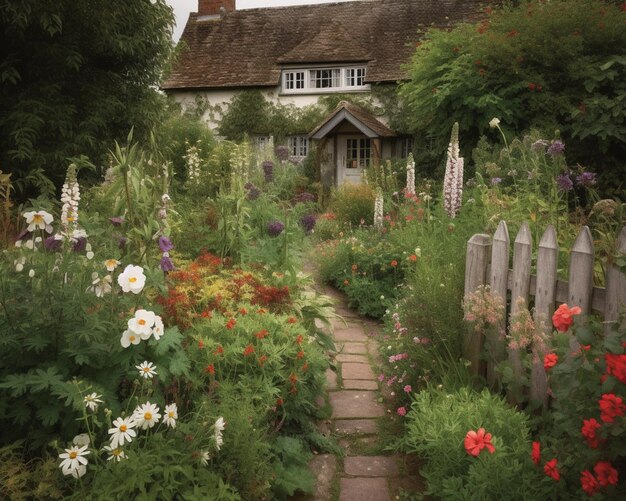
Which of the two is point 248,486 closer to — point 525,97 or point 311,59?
point 525,97

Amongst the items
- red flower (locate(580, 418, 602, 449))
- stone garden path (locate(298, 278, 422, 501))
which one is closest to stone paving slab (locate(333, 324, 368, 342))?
stone garden path (locate(298, 278, 422, 501))

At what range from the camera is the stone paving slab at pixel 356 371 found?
4.35 metres

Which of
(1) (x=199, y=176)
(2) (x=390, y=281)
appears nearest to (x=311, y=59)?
(1) (x=199, y=176)

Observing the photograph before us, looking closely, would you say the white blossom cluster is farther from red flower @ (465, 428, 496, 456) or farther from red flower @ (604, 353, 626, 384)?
red flower @ (604, 353, 626, 384)

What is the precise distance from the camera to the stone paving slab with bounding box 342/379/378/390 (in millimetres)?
4137

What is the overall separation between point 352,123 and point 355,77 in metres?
2.31

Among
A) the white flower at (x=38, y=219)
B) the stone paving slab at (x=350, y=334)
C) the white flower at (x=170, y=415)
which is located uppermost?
the white flower at (x=38, y=219)

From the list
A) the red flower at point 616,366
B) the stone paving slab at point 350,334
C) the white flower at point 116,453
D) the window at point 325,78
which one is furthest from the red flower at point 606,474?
the window at point 325,78

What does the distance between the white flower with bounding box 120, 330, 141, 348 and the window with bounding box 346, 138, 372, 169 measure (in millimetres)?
16336

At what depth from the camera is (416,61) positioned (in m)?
11.8

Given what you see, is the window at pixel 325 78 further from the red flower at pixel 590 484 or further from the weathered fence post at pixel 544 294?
the red flower at pixel 590 484

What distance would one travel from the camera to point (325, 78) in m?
18.6

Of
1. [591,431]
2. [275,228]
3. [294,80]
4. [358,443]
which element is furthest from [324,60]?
[591,431]

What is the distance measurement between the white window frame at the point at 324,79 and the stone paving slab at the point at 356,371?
14812 mm
